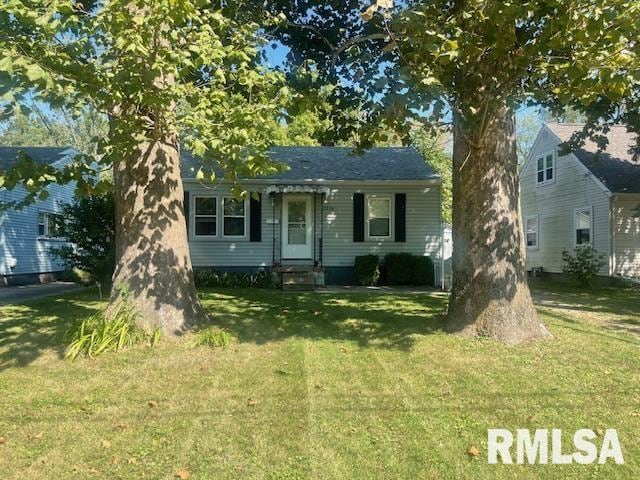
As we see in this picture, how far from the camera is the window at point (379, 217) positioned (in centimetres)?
1623

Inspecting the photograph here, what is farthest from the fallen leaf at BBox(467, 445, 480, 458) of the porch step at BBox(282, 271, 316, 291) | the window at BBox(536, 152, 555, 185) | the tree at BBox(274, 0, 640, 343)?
the window at BBox(536, 152, 555, 185)

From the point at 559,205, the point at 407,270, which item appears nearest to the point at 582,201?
the point at 559,205

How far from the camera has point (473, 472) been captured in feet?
11.7

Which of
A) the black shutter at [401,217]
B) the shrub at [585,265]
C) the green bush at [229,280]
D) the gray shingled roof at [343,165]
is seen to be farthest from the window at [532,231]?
the green bush at [229,280]

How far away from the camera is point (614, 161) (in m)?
18.6

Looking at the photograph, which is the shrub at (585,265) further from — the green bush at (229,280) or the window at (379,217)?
the green bush at (229,280)

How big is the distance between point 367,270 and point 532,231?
9.67 m

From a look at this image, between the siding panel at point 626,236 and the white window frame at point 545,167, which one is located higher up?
the white window frame at point 545,167

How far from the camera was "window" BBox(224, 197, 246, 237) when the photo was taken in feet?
52.9

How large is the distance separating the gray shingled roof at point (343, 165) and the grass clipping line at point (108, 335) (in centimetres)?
891

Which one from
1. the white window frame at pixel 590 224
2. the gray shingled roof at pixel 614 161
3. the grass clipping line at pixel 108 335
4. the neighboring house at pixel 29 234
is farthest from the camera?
the white window frame at pixel 590 224

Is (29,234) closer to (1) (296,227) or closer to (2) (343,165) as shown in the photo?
(1) (296,227)

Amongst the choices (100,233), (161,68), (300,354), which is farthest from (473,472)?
(100,233)

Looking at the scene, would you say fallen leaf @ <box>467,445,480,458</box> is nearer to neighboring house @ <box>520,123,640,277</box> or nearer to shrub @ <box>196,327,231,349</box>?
shrub @ <box>196,327,231,349</box>
